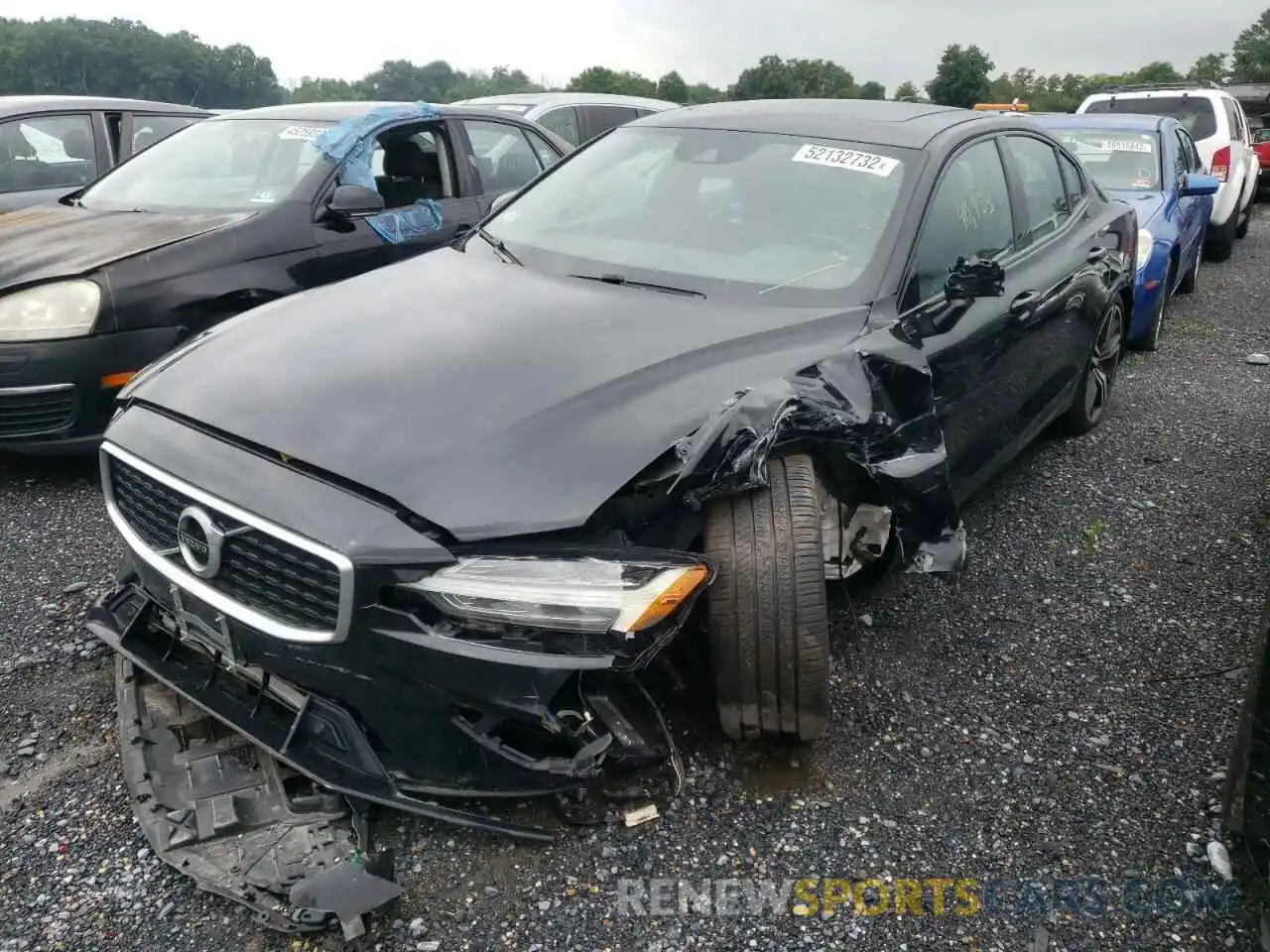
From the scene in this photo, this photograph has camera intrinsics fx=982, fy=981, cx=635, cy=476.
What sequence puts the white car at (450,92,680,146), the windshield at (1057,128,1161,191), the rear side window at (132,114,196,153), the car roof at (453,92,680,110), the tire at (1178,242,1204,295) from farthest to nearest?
the car roof at (453,92,680,110) < the white car at (450,92,680,146) < the tire at (1178,242,1204,295) < the windshield at (1057,128,1161,191) < the rear side window at (132,114,196,153)

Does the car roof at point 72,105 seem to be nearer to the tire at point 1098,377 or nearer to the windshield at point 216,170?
the windshield at point 216,170

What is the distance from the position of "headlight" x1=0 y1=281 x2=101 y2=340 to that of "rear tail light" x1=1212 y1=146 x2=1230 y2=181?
32.8ft

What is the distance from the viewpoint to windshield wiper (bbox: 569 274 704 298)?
287 centimetres

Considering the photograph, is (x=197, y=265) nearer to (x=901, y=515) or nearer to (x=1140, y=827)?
(x=901, y=515)

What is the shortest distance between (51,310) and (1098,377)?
4684 millimetres

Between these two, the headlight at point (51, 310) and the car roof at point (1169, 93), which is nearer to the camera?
the headlight at point (51, 310)

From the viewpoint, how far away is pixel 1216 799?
245 centimetres

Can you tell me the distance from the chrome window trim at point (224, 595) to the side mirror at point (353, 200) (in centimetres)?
227

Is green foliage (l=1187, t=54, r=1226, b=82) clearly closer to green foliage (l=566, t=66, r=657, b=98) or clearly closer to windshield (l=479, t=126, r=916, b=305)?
green foliage (l=566, t=66, r=657, b=98)

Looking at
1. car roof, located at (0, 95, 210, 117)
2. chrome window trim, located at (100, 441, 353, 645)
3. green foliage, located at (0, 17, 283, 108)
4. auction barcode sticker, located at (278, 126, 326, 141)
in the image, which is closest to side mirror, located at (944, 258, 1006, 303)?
chrome window trim, located at (100, 441, 353, 645)

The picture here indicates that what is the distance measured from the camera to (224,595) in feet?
7.00

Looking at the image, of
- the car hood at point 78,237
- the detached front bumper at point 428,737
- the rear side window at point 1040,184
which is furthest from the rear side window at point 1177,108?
the detached front bumper at point 428,737
